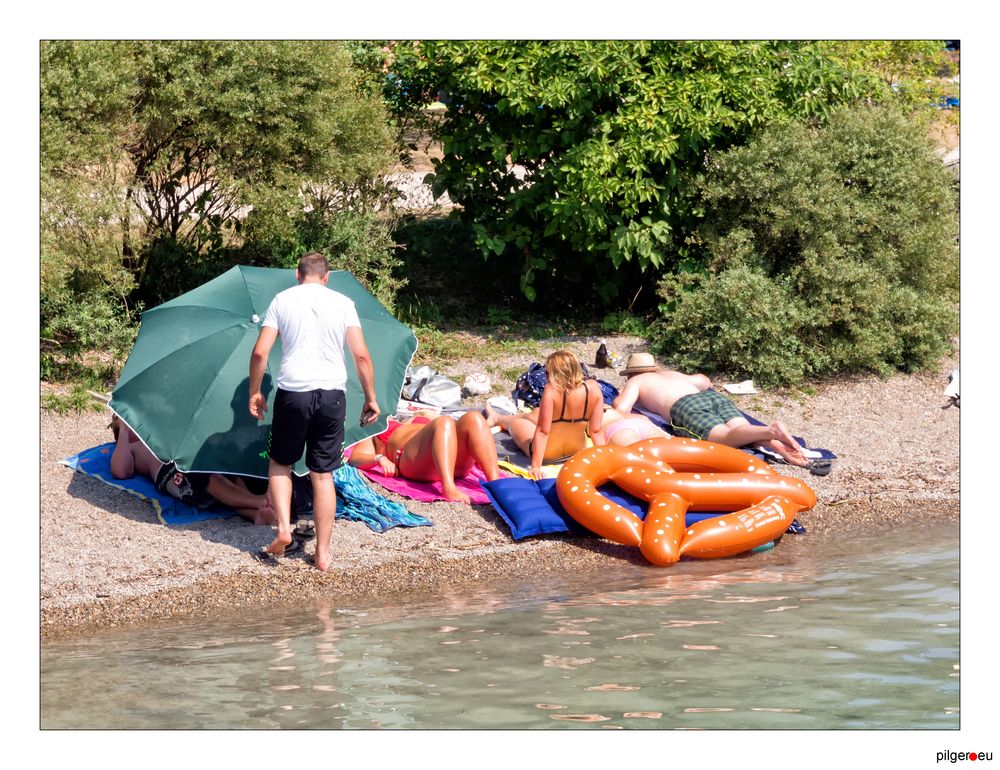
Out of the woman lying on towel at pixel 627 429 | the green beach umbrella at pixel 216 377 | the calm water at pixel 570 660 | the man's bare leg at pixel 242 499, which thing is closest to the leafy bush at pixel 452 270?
the woman lying on towel at pixel 627 429

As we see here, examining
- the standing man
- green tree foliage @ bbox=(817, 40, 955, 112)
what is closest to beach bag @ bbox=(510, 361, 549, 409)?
the standing man

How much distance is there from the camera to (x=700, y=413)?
9680 mm

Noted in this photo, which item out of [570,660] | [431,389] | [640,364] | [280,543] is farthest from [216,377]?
[640,364]

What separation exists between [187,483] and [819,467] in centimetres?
482

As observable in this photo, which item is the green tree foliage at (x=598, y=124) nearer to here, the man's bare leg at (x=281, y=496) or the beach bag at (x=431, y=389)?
the beach bag at (x=431, y=389)

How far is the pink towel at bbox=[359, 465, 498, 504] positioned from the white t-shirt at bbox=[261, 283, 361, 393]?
153 cm

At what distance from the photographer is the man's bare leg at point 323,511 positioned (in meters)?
7.45

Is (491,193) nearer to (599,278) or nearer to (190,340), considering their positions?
(599,278)

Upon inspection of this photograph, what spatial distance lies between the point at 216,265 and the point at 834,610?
736 centimetres

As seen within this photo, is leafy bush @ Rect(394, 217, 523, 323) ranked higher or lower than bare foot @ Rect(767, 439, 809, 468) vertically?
higher

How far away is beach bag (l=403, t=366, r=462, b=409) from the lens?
34.2 ft

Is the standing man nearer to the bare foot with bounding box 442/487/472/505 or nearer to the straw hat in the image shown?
the bare foot with bounding box 442/487/472/505

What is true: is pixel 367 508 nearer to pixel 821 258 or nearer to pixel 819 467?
pixel 819 467

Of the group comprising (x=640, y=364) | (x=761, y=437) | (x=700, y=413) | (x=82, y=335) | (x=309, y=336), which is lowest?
(x=761, y=437)
